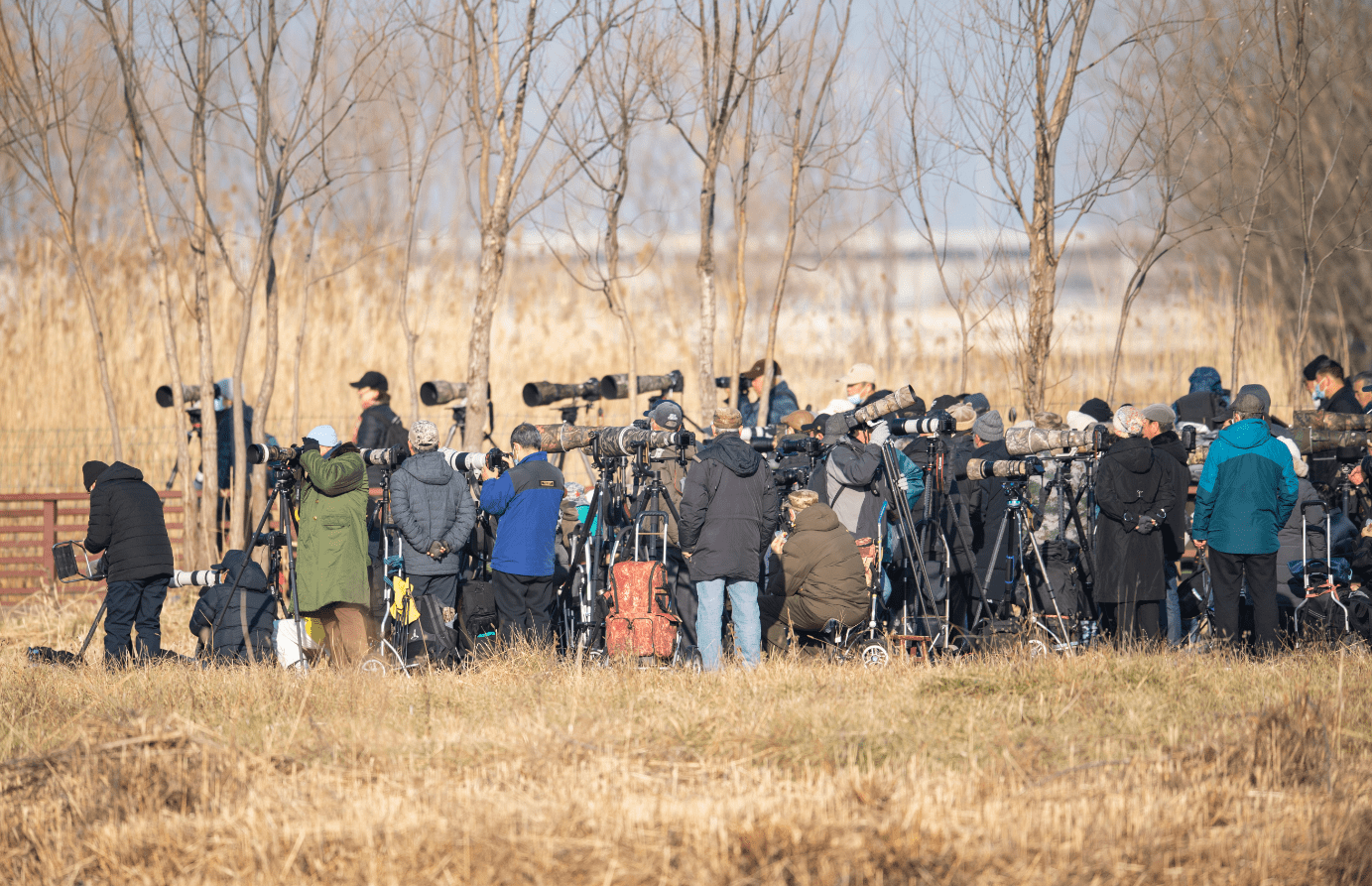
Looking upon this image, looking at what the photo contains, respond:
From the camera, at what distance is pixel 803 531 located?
8141 millimetres

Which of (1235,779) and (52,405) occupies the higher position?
(52,405)

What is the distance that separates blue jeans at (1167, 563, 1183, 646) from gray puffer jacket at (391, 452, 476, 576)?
192 inches

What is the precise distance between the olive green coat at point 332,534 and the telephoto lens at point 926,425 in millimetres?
3603

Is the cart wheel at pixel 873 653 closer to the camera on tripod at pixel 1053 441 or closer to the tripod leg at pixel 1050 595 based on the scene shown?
the tripod leg at pixel 1050 595

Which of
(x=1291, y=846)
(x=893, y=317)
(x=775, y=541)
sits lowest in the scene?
(x=1291, y=846)

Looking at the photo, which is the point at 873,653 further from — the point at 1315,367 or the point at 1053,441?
the point at 1315,367

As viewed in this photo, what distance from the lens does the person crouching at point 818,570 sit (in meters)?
8.00

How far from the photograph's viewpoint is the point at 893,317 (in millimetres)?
20250

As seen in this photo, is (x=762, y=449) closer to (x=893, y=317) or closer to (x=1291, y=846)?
(x=1291, y=846)

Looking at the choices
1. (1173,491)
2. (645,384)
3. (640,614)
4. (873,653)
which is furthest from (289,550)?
(1173,491)

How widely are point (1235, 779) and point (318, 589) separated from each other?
5.49m

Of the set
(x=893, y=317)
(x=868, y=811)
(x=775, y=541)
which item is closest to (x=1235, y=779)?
(x=868, y=811)

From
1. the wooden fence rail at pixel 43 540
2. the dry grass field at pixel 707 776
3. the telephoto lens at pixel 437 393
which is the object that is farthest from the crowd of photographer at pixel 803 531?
the wooden fence rail at pixel 43 540

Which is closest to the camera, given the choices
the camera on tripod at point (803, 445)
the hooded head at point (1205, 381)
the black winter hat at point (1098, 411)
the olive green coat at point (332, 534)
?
the olive green coat at point (332, 534)
